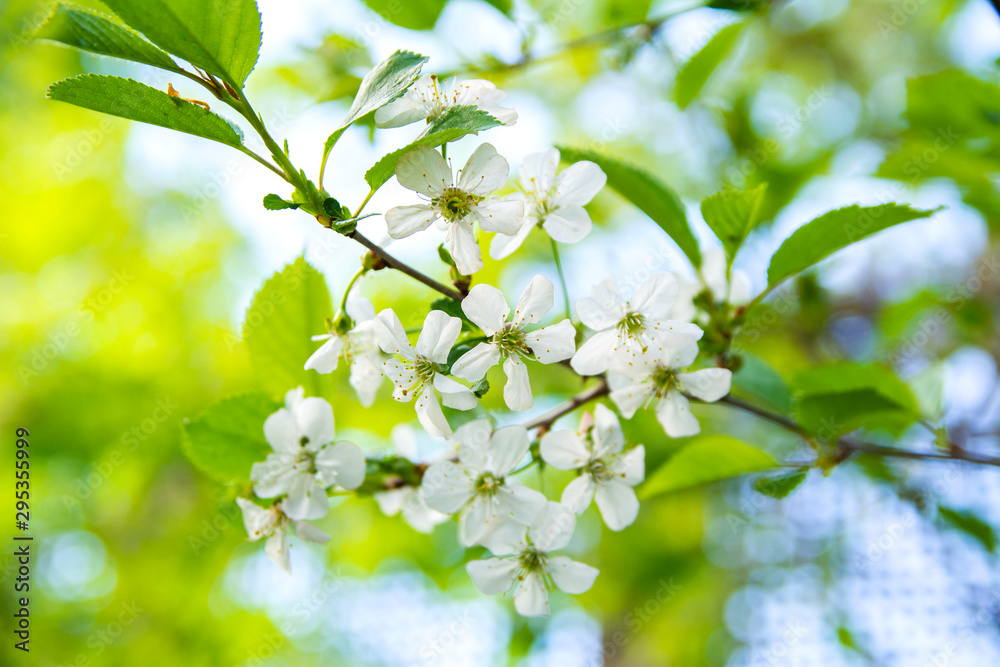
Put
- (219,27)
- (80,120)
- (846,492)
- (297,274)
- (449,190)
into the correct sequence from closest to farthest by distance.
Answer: (219,27)
(449,190)
(297,274)
(846,492)
(80,120)

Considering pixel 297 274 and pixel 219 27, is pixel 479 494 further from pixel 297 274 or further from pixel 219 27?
A: pixel 219 27

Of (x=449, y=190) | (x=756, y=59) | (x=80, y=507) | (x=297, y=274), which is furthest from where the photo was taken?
(x=756, y=59)

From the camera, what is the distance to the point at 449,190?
3.18 ft

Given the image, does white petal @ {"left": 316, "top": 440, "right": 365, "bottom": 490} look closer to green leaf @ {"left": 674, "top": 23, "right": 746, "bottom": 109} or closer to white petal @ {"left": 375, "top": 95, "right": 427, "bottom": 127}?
white petal @ {"left": 375, "top": 95, "right": 427, "bottom": 127}

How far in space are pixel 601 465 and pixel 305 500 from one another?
0.55 m

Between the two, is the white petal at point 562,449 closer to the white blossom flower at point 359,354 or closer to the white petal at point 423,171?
the white blossom flower at point 359,354

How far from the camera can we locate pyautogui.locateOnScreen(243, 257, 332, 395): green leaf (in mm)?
1252

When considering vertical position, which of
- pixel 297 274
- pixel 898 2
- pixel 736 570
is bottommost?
pixel 736 570

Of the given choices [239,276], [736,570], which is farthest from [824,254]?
[239,276]

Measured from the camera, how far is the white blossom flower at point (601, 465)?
3.66 ft

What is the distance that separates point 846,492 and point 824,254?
2.14 m

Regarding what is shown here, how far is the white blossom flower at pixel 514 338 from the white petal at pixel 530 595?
42 centimetres

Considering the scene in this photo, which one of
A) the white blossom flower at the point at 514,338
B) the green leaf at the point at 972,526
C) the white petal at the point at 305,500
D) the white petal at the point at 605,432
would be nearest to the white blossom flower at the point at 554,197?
the white blossom flower at the point at 514,338

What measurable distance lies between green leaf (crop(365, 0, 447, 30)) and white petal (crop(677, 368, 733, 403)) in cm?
114
